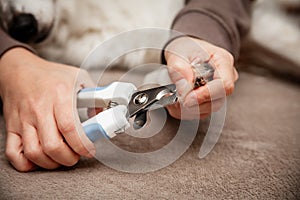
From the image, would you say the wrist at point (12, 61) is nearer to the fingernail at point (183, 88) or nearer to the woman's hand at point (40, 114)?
the woman's hand at point (40, 114)

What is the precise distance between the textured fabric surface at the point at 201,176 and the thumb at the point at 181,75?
0.08 meters

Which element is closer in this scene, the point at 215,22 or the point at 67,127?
the point at 67,127

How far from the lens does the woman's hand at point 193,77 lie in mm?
435

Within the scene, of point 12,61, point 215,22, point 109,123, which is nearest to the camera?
point 109,123

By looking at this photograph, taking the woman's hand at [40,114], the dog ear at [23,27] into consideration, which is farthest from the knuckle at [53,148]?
the dog ear at [23,27]

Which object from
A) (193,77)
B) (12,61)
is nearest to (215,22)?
(193,77)

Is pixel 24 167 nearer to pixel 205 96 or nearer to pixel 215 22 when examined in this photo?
pixel 205 96

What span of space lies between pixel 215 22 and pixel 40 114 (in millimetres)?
307

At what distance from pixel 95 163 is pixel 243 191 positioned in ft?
0.51

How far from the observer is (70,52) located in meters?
0.64

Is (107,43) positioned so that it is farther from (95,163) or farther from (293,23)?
(293,23)

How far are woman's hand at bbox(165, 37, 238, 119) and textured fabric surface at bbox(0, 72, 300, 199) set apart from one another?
0.05 m

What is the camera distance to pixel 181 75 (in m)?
0.44

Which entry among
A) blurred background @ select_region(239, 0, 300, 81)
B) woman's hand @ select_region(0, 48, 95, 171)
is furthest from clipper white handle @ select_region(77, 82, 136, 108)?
blurred background @ select_region(239, 0, 300, 81)
